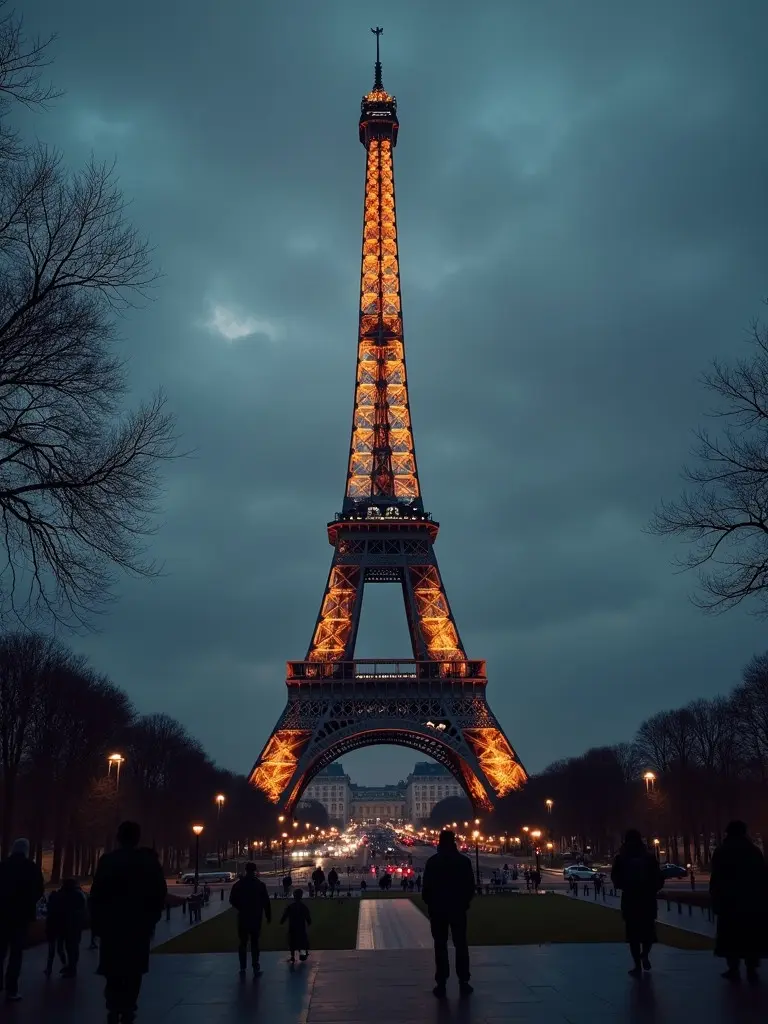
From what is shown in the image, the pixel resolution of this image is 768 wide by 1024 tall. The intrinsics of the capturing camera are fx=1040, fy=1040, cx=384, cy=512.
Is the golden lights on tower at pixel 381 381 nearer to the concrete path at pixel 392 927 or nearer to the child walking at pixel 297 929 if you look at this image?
the concrete path at pixel 392 927

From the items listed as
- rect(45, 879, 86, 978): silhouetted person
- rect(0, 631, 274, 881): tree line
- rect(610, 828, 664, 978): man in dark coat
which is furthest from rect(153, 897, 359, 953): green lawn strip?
rect(0, 631, 274, 881): tree line

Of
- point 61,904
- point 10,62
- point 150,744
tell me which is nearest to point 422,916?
point 61,904

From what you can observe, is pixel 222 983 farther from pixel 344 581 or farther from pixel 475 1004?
pixel 344 581

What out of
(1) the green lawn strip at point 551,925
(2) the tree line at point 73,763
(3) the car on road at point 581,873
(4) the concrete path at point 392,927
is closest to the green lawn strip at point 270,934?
(4) the concrete path at point 392,927

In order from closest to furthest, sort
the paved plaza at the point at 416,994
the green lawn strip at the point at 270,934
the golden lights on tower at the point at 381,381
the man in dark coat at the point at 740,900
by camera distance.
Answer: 1. the paved plaza at the point at 416,994
2. the man in dark coat at the point at 740,900
3. the green lawn strip at the point at 270,934
4. the golden lights on tower at the point at 381,381

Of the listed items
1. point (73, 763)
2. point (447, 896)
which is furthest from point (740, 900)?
point (73, 763)

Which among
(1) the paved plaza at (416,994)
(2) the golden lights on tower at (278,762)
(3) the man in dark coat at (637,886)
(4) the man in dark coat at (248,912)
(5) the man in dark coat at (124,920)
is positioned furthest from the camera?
A: (2) the golden lights on tower at (278,762)
